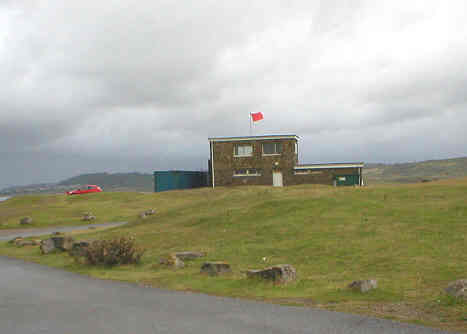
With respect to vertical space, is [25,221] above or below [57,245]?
below

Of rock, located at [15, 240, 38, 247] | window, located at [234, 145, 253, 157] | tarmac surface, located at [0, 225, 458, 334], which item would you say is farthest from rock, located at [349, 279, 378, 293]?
window, located at [234, 145, 253, 157]

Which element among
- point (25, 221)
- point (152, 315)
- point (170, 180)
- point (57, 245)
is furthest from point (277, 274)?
point (170, 180)

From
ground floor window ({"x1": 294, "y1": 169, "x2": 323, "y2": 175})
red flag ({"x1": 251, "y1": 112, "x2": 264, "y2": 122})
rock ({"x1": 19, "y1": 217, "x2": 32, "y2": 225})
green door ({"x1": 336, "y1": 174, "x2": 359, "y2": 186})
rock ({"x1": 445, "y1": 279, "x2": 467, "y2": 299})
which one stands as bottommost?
rock ({"x1": 19, "y1": 217, "x2": 32, "y2": 225})

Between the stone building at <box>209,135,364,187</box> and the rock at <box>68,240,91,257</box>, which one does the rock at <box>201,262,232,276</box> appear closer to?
the rock at <box>68,240,91,257</box>

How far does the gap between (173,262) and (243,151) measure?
154 ft

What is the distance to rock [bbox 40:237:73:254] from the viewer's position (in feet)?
81.2

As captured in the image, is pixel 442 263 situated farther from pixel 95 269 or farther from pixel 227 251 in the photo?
pixel 95 269

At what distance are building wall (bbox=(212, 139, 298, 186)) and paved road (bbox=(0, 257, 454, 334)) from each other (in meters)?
50.4

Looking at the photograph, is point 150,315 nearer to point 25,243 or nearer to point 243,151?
point 25,243

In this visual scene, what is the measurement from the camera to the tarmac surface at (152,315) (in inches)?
366

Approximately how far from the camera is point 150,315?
35.2ft

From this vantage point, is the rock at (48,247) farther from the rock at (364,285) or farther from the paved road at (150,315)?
the rock at (364,285)

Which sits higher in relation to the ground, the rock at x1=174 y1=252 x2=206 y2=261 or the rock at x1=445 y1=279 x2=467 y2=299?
the rock at x1=445 y1=279 x2=467 y2=299

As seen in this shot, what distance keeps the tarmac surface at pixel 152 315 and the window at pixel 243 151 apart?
50504 mm
